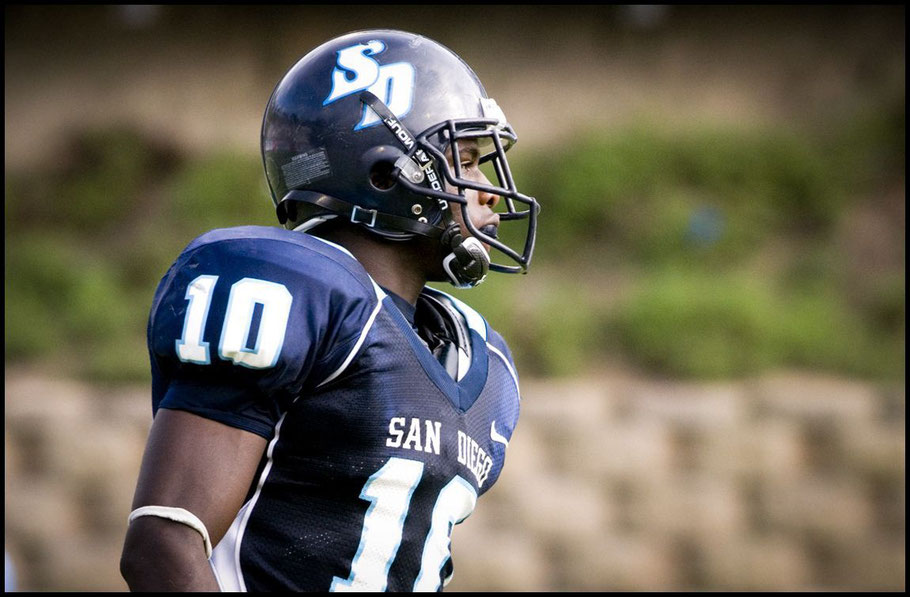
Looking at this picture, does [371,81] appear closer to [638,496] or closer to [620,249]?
[638,496]

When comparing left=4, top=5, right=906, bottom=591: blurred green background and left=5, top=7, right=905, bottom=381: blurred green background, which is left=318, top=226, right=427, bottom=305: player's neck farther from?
left=5, top=7, right=905, bottom=381: blurred green background

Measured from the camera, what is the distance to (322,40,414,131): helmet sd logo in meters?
1.66

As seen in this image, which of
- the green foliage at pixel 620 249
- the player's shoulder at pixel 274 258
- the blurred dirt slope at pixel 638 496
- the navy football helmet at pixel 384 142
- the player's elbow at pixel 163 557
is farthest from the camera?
the green foliage at pixel 620 249

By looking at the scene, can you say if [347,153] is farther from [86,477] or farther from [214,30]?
[214,30]

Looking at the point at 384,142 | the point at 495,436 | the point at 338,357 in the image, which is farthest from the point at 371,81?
the point at 495,436

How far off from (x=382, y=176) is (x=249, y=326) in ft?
1.38

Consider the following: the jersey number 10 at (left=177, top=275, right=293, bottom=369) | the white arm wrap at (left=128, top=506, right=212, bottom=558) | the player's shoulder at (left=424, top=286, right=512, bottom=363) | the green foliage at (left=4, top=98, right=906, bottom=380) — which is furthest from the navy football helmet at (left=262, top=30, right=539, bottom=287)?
the green foliage at (left=4, top=98, right=906, bottom=380)

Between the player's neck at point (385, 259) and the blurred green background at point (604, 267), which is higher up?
the player's neck at point (385, 259)

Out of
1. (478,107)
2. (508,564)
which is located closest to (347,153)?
(478,107)

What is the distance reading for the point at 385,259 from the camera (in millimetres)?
1665

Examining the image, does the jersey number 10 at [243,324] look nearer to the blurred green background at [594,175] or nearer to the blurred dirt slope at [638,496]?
the blurred dirt slope at [638,496]

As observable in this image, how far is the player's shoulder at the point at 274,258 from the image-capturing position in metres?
1.41

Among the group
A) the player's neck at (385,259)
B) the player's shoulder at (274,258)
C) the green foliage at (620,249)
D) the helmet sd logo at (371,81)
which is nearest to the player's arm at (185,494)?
the player's shoulder at (274,258)

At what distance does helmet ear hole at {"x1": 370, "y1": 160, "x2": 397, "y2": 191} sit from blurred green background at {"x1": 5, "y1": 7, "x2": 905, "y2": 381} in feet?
9.91
